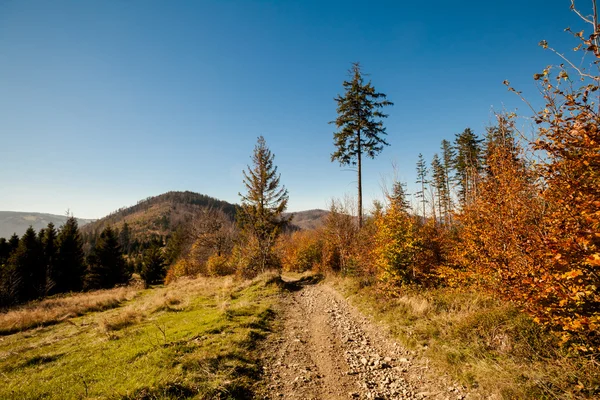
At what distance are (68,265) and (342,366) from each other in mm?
56563

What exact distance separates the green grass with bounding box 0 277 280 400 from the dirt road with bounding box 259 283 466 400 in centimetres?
71

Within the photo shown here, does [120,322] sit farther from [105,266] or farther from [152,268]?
[152,268]

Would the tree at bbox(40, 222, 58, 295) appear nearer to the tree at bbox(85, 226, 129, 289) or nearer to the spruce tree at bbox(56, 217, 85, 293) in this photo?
the spruce tree at bbox(56, 217, 85, 293)

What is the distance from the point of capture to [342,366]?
20.6ft

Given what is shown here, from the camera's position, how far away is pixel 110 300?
1941 cm

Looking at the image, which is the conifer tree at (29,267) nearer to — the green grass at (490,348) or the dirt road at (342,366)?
the dirt road at (342,366)

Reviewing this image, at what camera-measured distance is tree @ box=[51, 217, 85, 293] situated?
135 feet

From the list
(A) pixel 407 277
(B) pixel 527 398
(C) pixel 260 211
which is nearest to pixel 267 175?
(C) pixel 260 211

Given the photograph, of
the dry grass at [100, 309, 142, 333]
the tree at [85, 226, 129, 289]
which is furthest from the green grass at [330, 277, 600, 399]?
the tree at [85, 226, 129, 289]

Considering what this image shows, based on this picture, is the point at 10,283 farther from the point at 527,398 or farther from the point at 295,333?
the point at 527,398

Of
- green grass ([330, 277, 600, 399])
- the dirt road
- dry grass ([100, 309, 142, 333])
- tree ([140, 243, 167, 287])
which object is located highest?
green grass ([330, 277, 600, 399])

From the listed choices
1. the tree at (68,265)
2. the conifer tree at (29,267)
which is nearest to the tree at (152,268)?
the tree at (68,265)

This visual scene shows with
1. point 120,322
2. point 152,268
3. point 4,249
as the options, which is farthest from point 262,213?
point 4,249

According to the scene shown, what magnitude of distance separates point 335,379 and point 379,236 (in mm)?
7765
